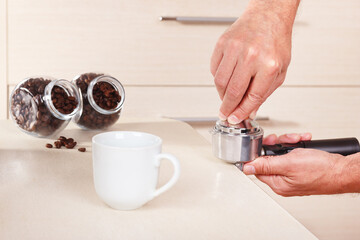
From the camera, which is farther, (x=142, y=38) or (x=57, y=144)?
(x=142, y=38)

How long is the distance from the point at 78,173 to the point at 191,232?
23 centimetres

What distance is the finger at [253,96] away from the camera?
700mm

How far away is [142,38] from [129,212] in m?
1.06

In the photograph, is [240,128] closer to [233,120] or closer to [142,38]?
[233,120]

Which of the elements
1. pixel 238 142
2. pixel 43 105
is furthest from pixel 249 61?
pixel 43 105

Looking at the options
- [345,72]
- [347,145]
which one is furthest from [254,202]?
[345,72]

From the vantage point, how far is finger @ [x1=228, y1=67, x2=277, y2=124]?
0.70 m

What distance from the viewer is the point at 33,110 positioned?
30.5 inches

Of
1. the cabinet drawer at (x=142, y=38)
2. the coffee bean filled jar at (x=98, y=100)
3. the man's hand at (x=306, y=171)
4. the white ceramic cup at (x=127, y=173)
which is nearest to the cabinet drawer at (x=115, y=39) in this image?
the cabinet drawer at (x=142, y=38)

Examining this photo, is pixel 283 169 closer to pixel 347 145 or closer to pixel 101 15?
pixel 347 145

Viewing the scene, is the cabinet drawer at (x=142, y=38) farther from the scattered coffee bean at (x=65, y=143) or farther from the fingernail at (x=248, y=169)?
the fingernail at (x=248, y=169)

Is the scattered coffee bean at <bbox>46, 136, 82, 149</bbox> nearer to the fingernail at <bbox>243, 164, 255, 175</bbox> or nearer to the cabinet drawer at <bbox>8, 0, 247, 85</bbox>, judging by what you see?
the fingernail at <bbox>243, 164, 255, 175</bbox>

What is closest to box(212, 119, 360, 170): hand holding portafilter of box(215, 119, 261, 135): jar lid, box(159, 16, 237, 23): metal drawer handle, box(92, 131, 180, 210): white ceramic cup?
box(215, 119, 261, 135): jar lid

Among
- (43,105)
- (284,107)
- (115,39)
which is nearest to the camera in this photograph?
(43,105)
